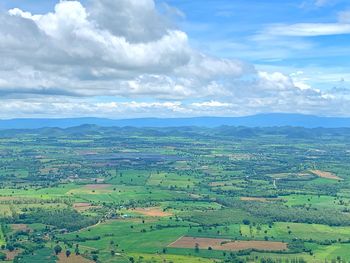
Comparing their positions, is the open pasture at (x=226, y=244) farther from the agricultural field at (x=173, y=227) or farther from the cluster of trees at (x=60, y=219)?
the cluster of trees at (x=60, y=219)

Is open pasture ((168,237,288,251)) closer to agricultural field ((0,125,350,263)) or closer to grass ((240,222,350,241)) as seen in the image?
agricultural field ((0,125,350,263))

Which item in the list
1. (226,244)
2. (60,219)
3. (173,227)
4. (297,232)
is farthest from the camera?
(60,219)

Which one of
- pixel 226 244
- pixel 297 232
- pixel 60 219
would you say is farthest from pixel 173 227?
pixel 297 232

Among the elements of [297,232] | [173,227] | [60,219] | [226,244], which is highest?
[60,219]

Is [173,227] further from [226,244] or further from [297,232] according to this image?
[297,232]

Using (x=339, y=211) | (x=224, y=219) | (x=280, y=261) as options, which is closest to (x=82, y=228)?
(x=224, y=219)

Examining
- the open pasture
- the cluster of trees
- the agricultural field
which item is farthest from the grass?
the cluster of trees

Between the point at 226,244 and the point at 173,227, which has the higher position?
the point at 173,227

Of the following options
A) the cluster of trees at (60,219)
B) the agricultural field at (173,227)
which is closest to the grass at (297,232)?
the agricultural field at (173,227)

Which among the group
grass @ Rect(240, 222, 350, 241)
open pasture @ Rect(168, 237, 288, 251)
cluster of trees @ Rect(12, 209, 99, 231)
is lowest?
open pasture @ Rect(168, 237, 288, 251)

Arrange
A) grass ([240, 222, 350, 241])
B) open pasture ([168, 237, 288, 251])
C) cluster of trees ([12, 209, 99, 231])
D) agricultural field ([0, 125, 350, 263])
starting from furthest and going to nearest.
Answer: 1. cluster of trees ([12, 209, 99, 231])
2. grass ([240, 222, 350, 241])
3. open pasture ([168, 237, 288, 251])
4. agricultural field ([0, 125, 350, 263])

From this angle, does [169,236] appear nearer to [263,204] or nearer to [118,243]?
[118,243]
